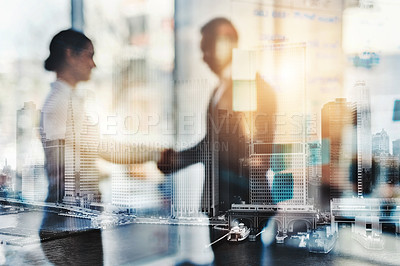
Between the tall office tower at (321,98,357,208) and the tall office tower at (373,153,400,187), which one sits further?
the tall office tower at (373,153,400,187)

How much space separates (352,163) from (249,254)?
1.31 metres

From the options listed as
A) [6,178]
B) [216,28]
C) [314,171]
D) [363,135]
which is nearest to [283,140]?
[314,171]

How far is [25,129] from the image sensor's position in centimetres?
393

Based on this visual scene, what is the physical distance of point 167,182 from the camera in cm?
440

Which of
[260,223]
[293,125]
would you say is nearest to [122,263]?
[260,223]

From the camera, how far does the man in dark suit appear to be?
147 inches

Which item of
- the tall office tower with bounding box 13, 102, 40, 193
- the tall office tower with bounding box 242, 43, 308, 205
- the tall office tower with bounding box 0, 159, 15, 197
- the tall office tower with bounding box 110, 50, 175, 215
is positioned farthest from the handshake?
the tall office tower with bounding box 0, 159, 15, 197

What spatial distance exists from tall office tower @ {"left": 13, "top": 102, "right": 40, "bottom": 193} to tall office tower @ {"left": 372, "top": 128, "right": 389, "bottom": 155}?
3.21 meters

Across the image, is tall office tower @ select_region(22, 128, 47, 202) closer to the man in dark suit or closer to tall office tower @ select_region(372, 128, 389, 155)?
the man in dark suit

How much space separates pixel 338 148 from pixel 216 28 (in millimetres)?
1609

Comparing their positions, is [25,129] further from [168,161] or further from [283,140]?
[283,140]

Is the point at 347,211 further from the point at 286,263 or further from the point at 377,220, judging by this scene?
the point at 286,263
